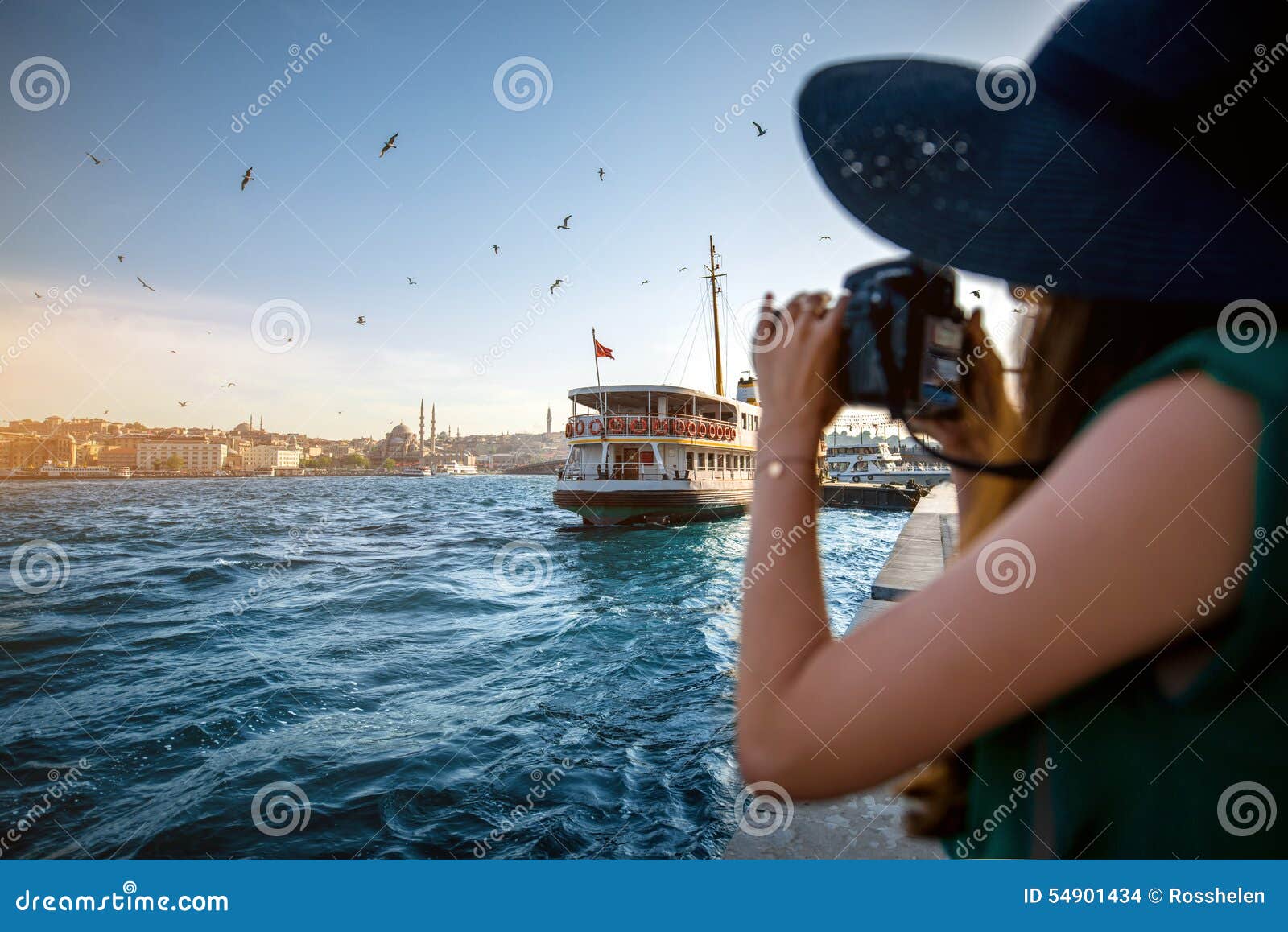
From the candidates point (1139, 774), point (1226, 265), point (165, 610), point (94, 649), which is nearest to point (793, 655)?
point (1139, 774)

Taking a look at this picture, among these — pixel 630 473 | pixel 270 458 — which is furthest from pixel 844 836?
pixel 270 458

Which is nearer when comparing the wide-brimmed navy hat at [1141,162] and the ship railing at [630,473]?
the wide-brimmed navy hat at [1141,162]

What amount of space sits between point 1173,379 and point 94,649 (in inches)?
475

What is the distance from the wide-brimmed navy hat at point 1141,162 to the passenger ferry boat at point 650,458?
2172cm

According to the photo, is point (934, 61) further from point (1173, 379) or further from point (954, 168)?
point (1173, 379)
